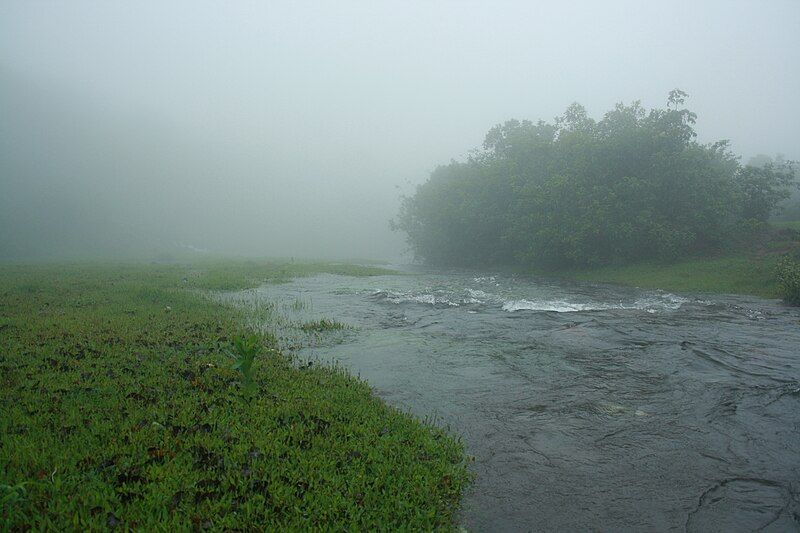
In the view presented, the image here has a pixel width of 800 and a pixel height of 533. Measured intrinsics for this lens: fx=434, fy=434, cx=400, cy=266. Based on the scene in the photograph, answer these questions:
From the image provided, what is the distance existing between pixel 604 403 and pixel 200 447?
7561 millimetres

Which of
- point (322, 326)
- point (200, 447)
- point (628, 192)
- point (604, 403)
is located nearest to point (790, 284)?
point (628, 192)

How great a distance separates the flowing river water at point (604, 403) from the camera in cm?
566

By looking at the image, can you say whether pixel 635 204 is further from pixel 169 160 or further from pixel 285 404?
pixel 169 160

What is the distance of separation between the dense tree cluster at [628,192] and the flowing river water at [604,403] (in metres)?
17.0

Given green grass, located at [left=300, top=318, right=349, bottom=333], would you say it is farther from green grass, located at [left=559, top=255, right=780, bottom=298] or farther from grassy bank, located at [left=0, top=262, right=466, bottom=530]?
green grass, located at [left=559, top=255, right=780, bottom=298]

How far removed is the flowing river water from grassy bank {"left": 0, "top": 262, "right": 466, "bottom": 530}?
104cm

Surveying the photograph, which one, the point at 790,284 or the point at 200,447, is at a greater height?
the point at 790,284

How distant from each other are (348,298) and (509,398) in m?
15.7

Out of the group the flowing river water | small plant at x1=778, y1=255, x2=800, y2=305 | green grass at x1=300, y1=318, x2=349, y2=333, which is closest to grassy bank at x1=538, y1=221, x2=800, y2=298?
small plant at x1=778, y1=255, x2=800, y2=305

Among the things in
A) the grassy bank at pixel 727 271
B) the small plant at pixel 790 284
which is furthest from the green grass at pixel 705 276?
the small plant at pixel 790 284

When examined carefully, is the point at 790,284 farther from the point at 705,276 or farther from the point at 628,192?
the point at 628,192

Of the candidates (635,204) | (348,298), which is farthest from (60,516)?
(635,204)

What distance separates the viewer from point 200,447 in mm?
6238

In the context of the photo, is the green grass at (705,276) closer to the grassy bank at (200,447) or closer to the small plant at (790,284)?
the small plant at (790,284)
